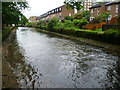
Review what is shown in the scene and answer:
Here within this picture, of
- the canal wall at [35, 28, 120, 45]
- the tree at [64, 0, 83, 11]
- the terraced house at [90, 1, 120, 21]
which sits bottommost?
the canal wall at [35, 28, 120, 45]

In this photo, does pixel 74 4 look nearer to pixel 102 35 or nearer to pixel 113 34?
pixel 113 34

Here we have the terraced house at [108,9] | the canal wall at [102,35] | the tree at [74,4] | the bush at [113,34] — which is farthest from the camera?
the terraced house at [108,9]

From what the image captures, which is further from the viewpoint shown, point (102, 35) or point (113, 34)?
point (102, 35)

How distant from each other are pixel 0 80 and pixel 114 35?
40.0 feet

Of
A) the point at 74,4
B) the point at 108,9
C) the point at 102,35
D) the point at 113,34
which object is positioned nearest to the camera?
the point at 74,4

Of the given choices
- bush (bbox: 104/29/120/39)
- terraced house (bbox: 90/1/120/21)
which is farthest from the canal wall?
terraced house (bbox: 90/1/120/21)

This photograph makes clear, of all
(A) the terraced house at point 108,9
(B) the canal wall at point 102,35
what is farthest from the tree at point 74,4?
(A) the terraced house at point 108,9

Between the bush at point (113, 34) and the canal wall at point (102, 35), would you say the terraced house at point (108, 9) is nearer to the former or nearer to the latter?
the canal wall at point (102, 35)

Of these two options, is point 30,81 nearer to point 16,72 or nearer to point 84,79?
point 16,72

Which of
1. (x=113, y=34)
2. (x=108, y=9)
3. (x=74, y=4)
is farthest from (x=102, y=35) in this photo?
(x=108, y=9)

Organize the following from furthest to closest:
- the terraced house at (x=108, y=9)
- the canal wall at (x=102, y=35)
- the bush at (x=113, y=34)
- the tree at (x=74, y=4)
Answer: the terraced house at (x=108, y=9)
the canal wall at (x=102, y=35)
the bush at (x=113, y=34)
the tree at (x=74, y=4)

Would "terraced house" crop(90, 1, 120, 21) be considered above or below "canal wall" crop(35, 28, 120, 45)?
above

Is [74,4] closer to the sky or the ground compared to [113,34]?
closer to the sky

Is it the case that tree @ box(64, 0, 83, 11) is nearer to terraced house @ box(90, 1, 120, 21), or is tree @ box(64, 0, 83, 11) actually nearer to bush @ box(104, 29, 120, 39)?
bush @ box(104, 29, 120, 39)
